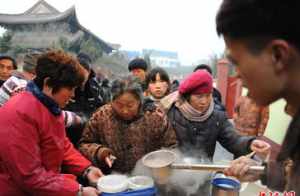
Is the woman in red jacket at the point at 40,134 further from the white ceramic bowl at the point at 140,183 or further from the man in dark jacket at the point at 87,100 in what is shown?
the man in dark jacket at the point at 87,100

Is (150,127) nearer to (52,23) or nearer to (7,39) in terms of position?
(7,39)

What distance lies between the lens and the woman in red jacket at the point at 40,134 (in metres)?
1.37

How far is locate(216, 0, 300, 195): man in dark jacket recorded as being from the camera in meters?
0.53

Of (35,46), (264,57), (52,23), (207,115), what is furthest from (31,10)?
(264,57)

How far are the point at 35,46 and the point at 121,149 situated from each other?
52.2 ft

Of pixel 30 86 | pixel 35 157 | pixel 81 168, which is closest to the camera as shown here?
pixel 35 157

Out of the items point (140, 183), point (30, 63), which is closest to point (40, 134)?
point (140, 183)

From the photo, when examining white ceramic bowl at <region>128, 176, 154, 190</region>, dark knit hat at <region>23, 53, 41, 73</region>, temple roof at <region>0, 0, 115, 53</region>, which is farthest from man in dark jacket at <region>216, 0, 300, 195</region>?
temple roof at <region>0, 0, 115, 53</region>

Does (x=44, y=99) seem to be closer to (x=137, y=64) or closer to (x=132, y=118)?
(x=132, y=118)

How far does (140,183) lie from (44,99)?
66 cm

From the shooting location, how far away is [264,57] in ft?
1.85

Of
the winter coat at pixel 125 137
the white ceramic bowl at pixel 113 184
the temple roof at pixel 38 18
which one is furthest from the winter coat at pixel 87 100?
the temple roof at pixel 38 18

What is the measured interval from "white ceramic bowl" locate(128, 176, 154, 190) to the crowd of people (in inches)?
7.5

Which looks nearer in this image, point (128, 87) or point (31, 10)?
point (128, 87)
